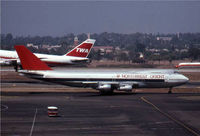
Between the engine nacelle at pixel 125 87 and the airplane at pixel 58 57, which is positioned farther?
the airplane at pixel 58 57

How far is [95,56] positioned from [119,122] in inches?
6420

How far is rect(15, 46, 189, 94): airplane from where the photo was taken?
5484cm

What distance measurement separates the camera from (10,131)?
1171 inches

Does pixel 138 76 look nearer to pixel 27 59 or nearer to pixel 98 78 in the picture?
pixel 98 78

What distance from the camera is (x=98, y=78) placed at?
2163 inches

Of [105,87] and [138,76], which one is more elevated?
[138,76]

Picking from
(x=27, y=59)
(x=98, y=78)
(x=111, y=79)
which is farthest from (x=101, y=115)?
(x=27, y=59)

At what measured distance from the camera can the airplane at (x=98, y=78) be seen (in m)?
54.8

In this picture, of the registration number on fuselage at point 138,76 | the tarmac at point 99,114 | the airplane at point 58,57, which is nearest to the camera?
the tarmac at point 99,114

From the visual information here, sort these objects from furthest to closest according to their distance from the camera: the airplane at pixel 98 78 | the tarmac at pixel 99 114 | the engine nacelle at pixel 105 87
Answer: the airplane at pixel 98 78, the engine nacelle at pixel 105 87, the tarmac at pixel 99 114

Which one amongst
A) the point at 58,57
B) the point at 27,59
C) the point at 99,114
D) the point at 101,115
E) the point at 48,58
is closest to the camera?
the point at 101,115

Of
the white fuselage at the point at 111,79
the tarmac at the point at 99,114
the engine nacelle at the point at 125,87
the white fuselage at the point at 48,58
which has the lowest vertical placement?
the tarmac at the point at 99,114

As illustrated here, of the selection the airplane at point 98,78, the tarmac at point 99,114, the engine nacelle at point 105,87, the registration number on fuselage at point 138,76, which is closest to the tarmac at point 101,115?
the tarmac at point 99,114

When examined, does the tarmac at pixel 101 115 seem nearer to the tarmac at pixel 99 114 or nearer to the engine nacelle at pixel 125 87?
the tarmac at pixel 99 114
